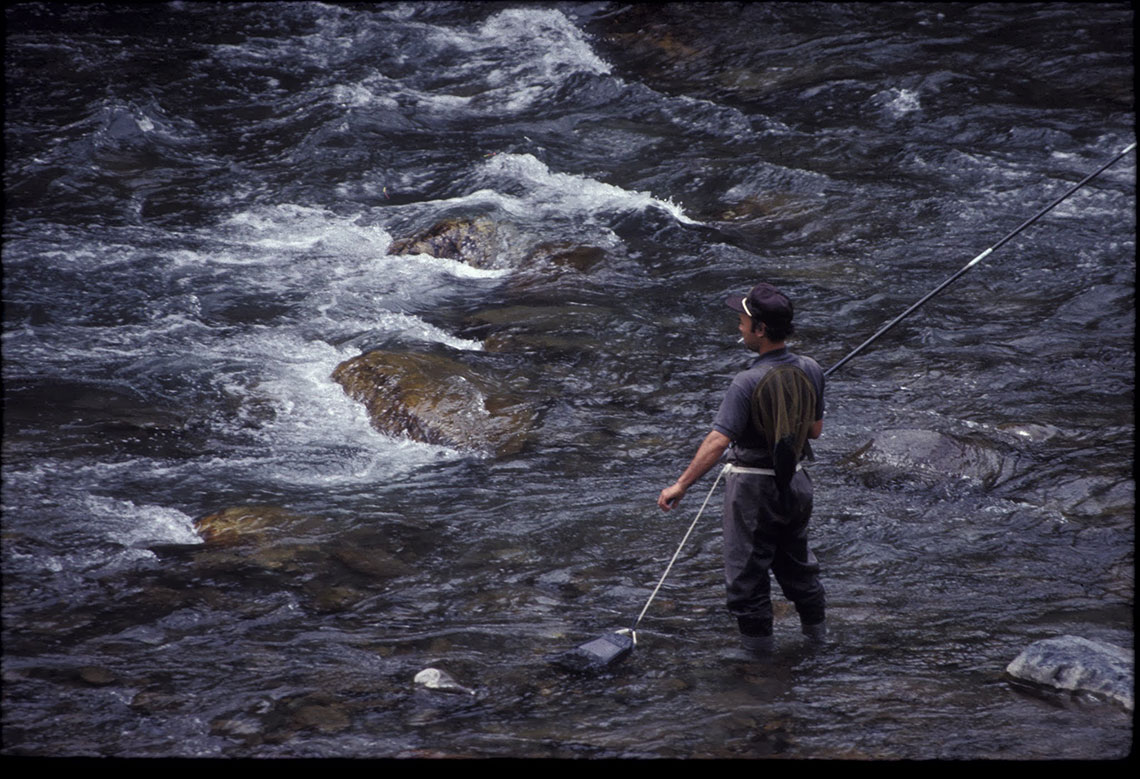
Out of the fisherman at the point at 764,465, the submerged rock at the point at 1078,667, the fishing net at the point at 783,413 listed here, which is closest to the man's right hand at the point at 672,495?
the fisherman at the point at 764,465

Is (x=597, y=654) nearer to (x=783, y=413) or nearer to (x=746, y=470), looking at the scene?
(x=746, y=470)

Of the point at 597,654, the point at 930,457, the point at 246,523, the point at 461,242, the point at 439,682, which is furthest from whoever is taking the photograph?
the point at 461,242

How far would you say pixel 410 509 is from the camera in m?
6.36

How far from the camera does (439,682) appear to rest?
447 cm

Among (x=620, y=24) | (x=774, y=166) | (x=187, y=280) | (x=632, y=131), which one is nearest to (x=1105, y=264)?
(x=774, y=166)

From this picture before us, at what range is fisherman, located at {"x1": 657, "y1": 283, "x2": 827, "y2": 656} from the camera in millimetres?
4363

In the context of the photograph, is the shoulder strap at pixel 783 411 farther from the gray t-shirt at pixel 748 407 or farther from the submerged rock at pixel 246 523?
the submerged rock at pixel 246 523

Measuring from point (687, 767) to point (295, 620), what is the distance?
2.24 m

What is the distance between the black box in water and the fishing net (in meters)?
0.95

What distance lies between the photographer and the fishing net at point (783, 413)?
14.3 ft

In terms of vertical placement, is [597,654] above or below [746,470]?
below

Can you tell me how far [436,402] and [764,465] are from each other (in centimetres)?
344

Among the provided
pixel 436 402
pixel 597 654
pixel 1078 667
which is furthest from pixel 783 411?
pixel 436 402

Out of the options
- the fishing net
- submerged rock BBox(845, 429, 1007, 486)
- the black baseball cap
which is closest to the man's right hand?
the fishing net
